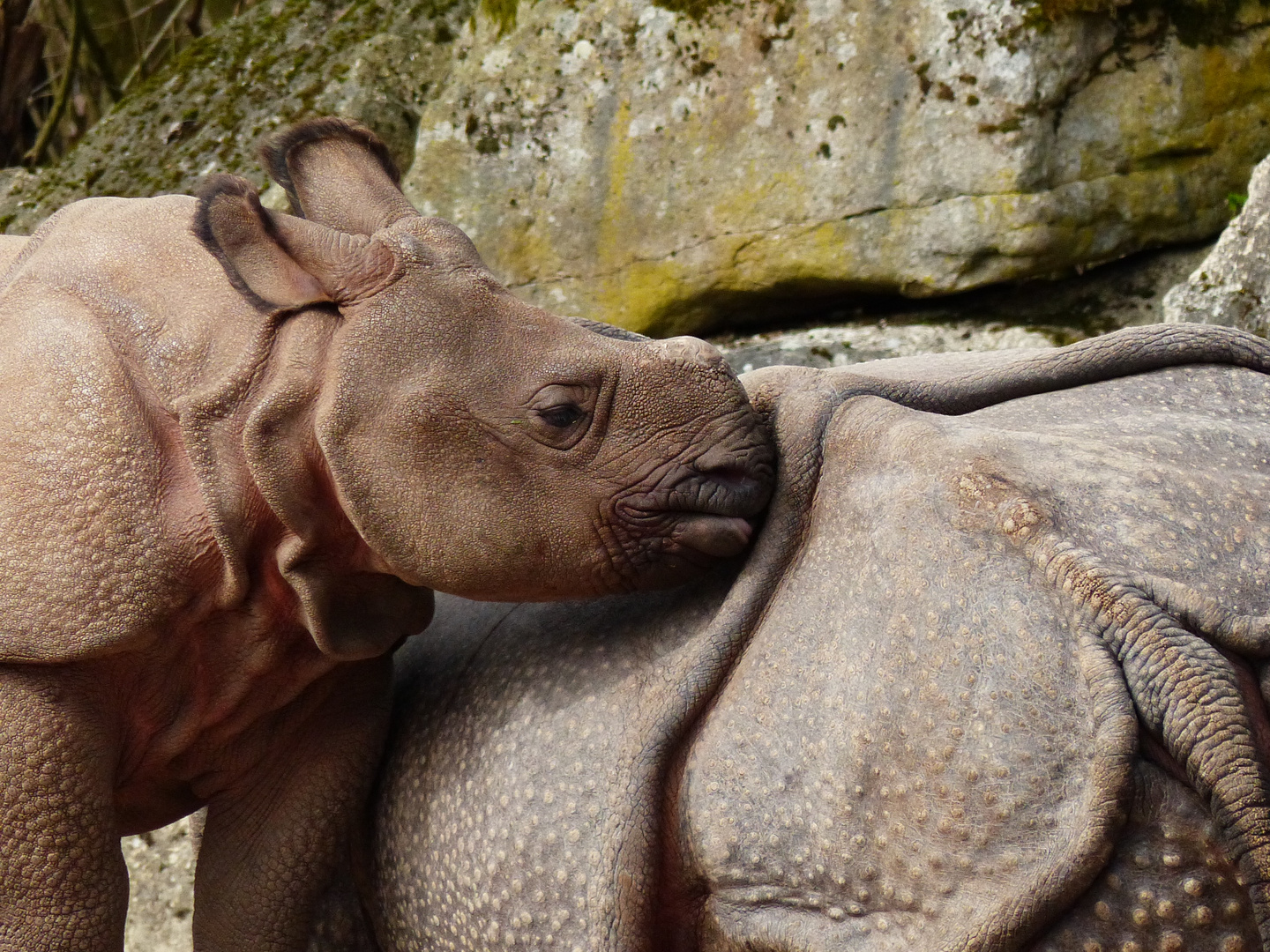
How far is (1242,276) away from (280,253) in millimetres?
2200

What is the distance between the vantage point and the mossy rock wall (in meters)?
3.56

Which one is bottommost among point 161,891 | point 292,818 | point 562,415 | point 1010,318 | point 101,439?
point 161,891

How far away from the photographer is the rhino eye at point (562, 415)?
2051 millimetres

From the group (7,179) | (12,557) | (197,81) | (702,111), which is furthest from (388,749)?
(7,179)

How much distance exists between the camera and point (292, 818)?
91.1 inches

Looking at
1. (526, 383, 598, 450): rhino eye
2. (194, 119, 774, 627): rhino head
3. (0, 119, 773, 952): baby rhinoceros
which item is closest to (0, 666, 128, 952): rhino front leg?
(0, 119, 773, 952): baby rhinoceros

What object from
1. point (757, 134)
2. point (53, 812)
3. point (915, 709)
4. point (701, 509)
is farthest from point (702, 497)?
point (757, 134)

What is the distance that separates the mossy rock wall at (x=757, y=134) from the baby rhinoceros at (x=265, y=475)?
5.91ft

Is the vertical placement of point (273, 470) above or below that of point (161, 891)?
above

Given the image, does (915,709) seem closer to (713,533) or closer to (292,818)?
(713,533)

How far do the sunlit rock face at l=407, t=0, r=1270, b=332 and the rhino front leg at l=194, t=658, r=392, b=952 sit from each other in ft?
6.49

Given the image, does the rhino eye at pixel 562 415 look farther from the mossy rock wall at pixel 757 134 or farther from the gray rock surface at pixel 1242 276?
the mossy rock wall at pixel 757 134

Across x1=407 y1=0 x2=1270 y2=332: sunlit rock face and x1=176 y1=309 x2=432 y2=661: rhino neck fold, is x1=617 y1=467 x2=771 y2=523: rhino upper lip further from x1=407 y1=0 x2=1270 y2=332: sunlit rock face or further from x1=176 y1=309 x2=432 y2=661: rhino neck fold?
x1=407 y1=0 x2=1270 y2=332: sunlit rock face

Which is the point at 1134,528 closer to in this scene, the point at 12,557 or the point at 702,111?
the point at 12,557
